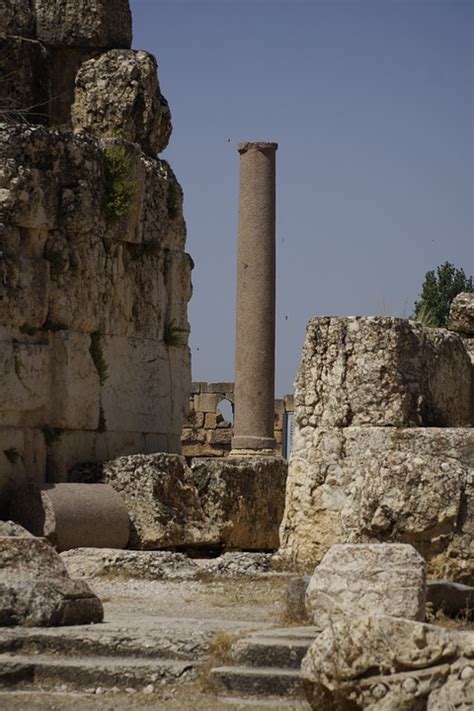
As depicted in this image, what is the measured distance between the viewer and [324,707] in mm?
7043

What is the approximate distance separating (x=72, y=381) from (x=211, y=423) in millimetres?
17762

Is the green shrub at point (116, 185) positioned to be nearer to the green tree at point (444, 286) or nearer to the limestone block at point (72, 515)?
the limestone block at point (72, 515)

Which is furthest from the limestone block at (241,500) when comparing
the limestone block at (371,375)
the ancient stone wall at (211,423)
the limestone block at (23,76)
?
the ancient stone wall at (211,423)

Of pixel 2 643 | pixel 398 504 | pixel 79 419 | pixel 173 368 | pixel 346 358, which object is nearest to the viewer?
pixel 2 643

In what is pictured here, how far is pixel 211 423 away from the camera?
31.8m

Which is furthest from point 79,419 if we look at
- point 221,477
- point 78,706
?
point 78,706

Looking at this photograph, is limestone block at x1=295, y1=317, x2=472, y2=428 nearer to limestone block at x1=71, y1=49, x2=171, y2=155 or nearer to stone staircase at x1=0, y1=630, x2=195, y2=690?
stone staircase at x1=0, y1=630, x2=195, y2=690

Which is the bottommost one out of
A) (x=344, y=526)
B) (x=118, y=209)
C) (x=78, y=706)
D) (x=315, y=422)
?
(x=78, y=706)

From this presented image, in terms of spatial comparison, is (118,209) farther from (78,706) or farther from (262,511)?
(78,706)

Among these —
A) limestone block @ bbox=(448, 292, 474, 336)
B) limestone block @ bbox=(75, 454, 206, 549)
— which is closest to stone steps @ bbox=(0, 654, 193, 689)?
limestone block @ bbox=(448, 292, 474, 336)

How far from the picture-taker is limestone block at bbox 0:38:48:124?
600 inches

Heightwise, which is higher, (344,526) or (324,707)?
(344,526)

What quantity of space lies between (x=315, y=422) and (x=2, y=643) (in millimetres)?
2845

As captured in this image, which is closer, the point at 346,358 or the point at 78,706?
the point at 78,706
